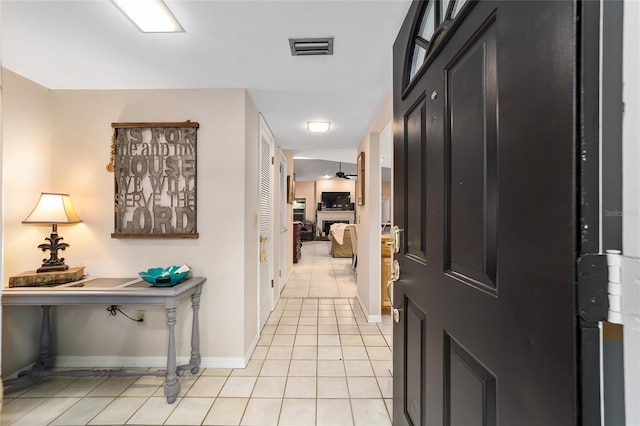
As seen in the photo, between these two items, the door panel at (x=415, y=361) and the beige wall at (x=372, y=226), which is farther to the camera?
the beige wall at (x=372, y=226)

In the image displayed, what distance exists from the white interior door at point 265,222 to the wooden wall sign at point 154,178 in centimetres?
78

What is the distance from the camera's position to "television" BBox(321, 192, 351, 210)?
12289 millimetres

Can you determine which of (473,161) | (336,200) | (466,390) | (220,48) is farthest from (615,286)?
(336,200)

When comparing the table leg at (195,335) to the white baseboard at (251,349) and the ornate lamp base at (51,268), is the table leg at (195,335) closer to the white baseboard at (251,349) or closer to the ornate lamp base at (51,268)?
the white baseboard at (251,349)

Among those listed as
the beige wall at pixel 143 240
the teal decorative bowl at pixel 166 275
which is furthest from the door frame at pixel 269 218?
the teal decorative bowl at pixel 166 275

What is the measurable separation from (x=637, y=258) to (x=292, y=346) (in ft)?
8.78

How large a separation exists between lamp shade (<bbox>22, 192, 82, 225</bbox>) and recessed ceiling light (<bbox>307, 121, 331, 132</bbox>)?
2.33 metres

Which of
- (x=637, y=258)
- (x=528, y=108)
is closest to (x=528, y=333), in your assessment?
(x=637, y=258)

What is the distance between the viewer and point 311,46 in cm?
176

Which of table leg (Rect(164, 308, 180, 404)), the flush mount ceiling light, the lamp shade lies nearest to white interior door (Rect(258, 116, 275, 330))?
table leg (Rect(164, 308, 180, 404))

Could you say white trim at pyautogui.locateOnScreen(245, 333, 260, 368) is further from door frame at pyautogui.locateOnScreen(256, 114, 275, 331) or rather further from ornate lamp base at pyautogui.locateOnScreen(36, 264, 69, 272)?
ornate lamp base at pyautogui.locateOnScreen(36, 264, 69, 272)

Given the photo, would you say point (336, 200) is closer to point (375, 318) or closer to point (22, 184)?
point (375, 318)

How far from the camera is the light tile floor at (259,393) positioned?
5.67 feet

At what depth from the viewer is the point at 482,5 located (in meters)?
0.68
